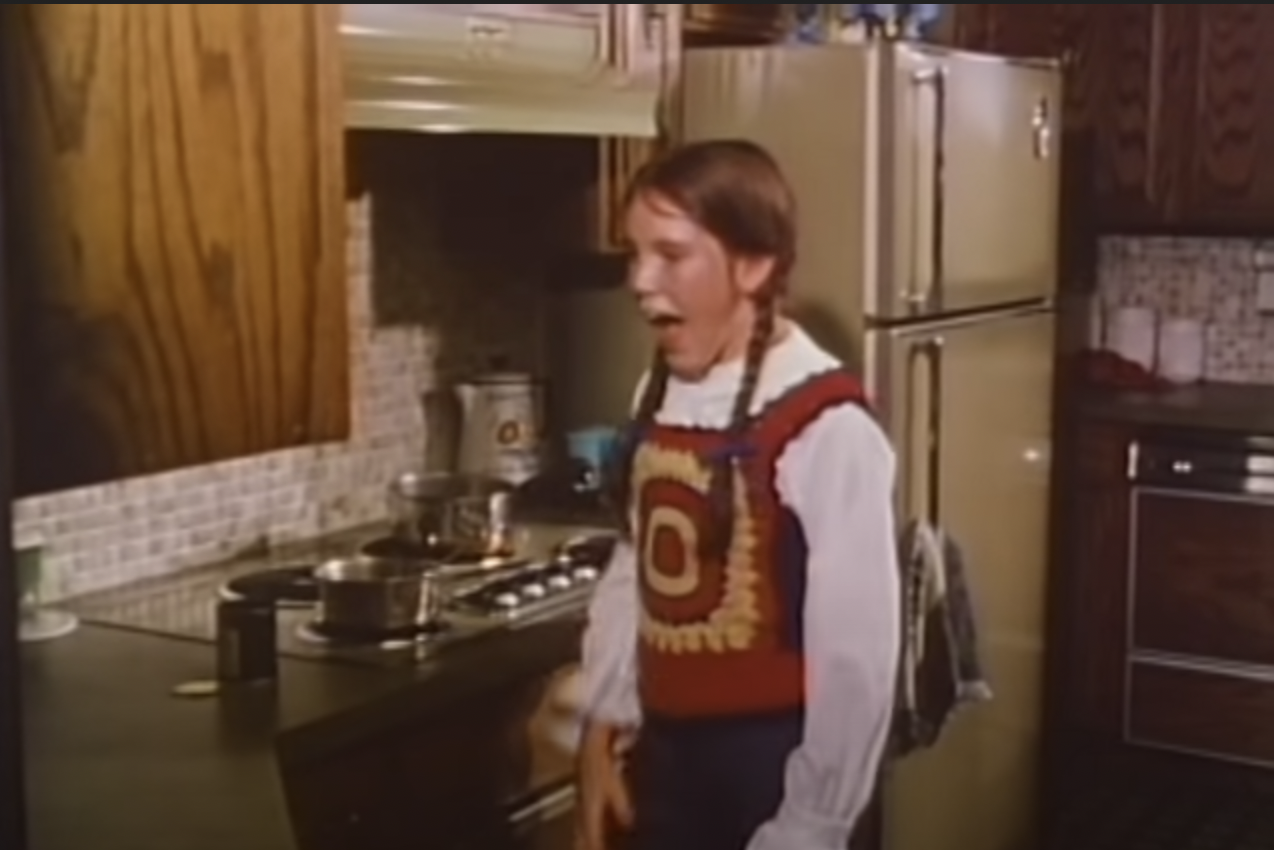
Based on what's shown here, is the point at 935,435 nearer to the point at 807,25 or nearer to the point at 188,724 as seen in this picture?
the point at 807,25

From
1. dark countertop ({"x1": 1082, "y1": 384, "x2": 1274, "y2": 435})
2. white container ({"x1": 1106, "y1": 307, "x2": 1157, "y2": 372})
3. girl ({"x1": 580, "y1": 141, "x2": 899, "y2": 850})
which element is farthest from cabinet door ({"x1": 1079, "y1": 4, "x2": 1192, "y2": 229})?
girl ({"x1": 580, "y1": 141, "x2": 899, "y2": 850})

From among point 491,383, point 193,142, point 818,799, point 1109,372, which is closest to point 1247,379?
point 1109,372

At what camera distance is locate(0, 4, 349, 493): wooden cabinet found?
3.48 ft

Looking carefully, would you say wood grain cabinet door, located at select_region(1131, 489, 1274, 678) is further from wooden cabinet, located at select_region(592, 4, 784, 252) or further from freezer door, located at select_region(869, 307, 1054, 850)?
wooden cabinet, located at select_region(592, 4, 784, 252)

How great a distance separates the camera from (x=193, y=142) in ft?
3.55

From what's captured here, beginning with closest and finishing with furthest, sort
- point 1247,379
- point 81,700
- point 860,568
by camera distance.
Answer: point 81,700
point 860,568
point 1247,379

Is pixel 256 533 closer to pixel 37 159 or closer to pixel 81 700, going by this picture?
pixel 81 700

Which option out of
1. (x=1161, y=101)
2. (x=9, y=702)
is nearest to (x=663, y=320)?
(x=9, y=702)

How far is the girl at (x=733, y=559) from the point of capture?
135 cm

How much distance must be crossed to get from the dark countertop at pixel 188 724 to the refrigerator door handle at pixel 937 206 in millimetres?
403

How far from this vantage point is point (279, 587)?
1389 millimetres

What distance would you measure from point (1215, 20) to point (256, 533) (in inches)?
33.7

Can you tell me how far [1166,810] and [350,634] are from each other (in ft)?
2.16

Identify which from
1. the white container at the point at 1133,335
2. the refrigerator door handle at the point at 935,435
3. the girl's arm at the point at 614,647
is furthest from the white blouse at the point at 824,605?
the white container at the point at 1133,335
